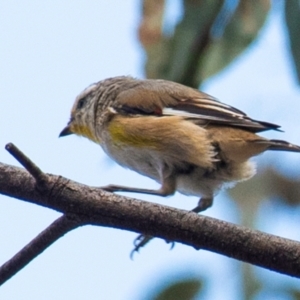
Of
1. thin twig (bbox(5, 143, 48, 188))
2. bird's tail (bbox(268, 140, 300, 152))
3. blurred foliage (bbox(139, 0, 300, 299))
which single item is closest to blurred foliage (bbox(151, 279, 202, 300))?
blurred foliage (bbox(139, 0, 300, 299))

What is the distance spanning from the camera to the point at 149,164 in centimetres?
420

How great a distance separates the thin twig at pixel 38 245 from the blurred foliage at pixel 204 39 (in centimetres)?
108

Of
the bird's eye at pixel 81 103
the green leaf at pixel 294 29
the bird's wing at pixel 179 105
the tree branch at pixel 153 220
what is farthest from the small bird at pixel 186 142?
the tree branch at pixel 153 220

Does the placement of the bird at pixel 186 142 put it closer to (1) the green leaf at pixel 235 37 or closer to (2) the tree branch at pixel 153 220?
(1) the green leaf at pixel 235 37

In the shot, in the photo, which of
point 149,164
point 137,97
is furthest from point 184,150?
point 137,97

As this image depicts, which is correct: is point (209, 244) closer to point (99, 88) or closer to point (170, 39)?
point (170, 39)

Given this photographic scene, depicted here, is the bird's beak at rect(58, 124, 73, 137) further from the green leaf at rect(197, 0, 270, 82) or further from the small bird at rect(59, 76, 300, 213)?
the green leaf at rect(197, 0, 270, 82)

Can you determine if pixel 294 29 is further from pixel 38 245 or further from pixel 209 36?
pixel 38 245

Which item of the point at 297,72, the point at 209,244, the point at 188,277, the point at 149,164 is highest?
the point at 297,72

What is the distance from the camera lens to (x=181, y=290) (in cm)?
378

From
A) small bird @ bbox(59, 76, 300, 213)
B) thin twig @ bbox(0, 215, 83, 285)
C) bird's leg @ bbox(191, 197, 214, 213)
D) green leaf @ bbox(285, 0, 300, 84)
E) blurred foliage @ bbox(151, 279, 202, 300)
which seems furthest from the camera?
bird's leg @ bbox(191, 197, 214, 213)

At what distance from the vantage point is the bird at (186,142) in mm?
4078

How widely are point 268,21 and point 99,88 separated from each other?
1730 millimetres

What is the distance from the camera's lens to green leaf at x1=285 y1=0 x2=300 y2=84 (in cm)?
314
